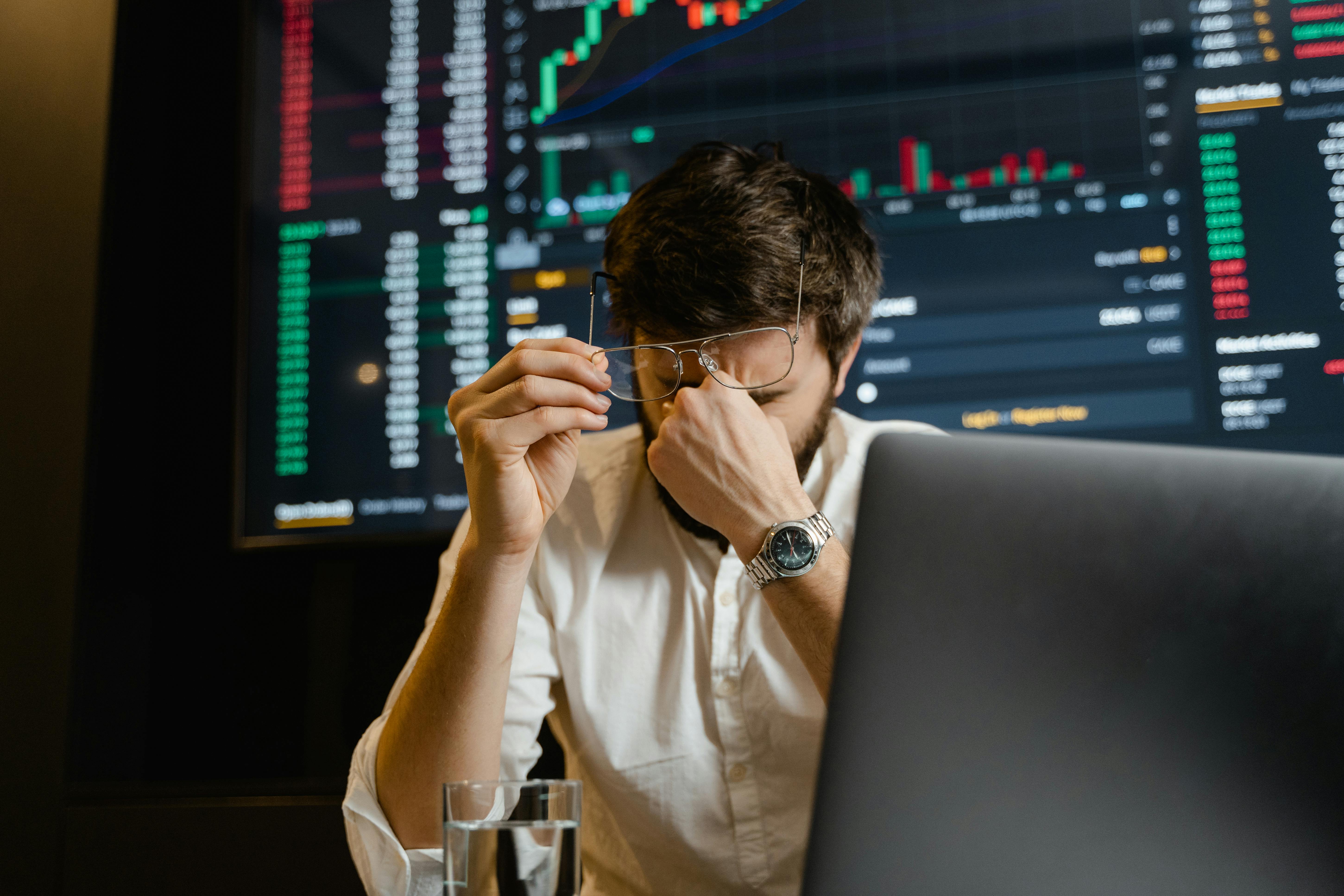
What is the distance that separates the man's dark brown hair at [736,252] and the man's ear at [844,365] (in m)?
0.02

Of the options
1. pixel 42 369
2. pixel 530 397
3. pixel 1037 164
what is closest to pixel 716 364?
pixel 530 397

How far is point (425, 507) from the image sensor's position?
1616 millimetres

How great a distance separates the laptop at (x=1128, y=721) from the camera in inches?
15.2

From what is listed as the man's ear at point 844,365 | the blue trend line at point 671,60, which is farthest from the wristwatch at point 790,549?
the blue trend line at point 671,60

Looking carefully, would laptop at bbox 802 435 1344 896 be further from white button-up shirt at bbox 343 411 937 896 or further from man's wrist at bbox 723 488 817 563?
white button-up shirt at bbox 343 411 937 896

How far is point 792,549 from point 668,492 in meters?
0.29

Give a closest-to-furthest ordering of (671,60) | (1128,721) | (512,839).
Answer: (1128,721) → (512,839) → (671,60)

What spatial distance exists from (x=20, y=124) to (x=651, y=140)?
3.77 feet

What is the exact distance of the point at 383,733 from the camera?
0.99 metres

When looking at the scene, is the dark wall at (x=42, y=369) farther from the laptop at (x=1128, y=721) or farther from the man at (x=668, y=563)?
the laptop at (x=1128, y=721)

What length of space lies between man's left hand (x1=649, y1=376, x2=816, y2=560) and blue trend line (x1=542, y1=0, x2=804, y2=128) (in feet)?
2.68

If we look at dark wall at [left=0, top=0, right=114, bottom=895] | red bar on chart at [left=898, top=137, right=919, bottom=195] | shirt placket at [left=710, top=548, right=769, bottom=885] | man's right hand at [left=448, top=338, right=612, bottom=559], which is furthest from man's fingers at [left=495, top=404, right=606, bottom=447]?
dark wall at [left=0, top=0, right=114, bottom=895]

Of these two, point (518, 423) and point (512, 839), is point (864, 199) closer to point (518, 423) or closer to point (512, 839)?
point (518, 423)

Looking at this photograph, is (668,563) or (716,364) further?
(668,563)
